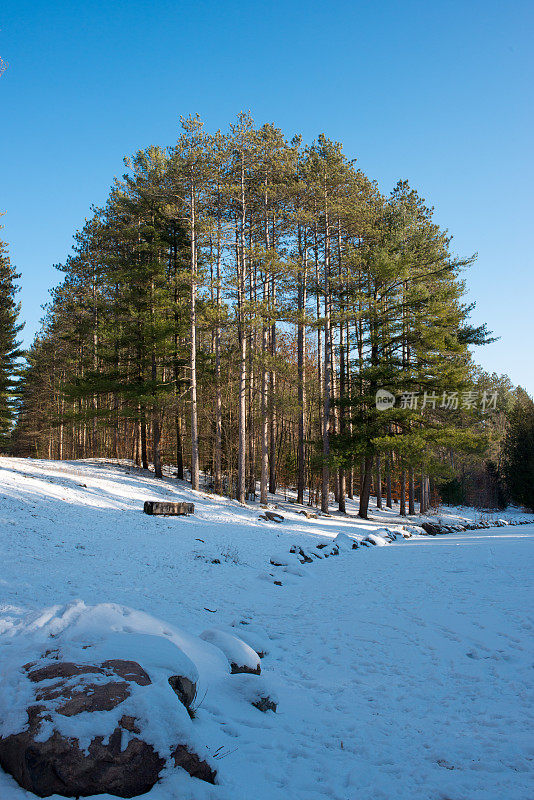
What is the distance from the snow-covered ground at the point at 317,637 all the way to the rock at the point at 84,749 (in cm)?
10

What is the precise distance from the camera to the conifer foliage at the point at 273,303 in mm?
19250

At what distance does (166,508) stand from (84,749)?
40.5ft

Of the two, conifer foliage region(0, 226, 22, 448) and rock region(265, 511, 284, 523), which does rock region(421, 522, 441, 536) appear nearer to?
rock region(265, 511, 284, 523)

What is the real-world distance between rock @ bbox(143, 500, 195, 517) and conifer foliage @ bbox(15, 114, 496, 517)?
4.65 m

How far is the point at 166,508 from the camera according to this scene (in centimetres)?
1430

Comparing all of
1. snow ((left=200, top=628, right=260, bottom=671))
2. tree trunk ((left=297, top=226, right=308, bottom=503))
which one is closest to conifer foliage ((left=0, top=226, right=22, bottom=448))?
tree trunk ((left=297, top=226, right=308, bottom=503))

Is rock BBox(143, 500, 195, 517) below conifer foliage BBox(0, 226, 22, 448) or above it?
below

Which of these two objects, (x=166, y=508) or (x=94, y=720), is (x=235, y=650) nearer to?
(x=94, y=720)

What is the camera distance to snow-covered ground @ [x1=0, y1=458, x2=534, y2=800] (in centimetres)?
292

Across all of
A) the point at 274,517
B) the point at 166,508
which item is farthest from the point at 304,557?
the point at 274,517

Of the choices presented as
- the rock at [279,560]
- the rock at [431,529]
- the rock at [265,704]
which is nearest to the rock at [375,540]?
the rock at [279,560]

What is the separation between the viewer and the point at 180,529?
40.8ft

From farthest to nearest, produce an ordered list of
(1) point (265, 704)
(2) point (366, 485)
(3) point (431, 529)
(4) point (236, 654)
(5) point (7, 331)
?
(5) point (7, 331)
(2) point (366, 485)
(3) point (431, 529)
(4) point (236, 654)
(1) point (265, 704)

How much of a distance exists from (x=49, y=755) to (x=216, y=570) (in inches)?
269
